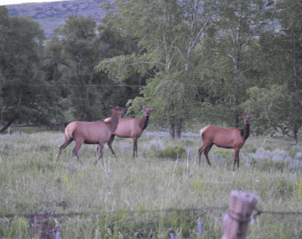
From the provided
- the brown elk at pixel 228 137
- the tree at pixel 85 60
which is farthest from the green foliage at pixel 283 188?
the tree at pixel 85 60

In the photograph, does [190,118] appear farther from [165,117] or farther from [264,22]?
[264,22]

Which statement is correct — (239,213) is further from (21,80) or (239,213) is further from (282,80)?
(21,80)

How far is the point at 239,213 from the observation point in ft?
5.32

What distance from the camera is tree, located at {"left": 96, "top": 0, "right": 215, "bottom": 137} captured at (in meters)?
14.0

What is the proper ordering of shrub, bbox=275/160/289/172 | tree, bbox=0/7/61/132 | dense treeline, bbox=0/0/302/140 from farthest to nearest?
tree, bbox=0/7/61/132, dense treeline, bbox=0/0/302/140, shrub, bbox=275/160/289/172

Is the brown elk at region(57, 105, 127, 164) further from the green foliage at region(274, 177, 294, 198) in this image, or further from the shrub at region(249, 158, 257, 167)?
the shrub at region(249, 158, 257, 167)

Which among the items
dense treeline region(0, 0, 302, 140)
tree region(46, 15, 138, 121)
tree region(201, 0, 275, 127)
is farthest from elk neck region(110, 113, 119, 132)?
tree region(46, 15, 138, 121)

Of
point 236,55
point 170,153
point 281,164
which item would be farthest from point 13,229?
point 236,55

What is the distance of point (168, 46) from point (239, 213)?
14.6 metres

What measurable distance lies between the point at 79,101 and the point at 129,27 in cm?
1738

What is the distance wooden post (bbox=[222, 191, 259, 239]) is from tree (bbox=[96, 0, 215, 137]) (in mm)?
11627

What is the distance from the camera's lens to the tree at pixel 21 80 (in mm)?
24750

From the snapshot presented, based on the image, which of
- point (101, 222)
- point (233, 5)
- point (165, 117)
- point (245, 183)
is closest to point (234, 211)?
point (101, 222)

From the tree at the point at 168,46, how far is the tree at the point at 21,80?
500 inches
